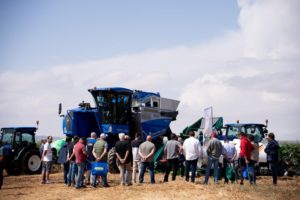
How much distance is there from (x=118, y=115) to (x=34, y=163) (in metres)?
4.98

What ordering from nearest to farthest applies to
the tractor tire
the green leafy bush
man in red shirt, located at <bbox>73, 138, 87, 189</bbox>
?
1. man in red shirt, located at <bbox>73, 138, 87, 189</bbox>
2. the tractor tire
3. the green leafy bush

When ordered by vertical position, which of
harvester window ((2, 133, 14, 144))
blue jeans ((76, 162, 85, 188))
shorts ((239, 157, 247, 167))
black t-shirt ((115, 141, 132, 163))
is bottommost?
blue jeans ((76, 162, 85, 188))

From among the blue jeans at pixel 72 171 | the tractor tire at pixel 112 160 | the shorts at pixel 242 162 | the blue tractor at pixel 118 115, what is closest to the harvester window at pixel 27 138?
the blue tractor at pixel 118 115

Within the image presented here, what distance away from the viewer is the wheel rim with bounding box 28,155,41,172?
1954cm

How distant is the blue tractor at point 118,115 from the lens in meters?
20.6

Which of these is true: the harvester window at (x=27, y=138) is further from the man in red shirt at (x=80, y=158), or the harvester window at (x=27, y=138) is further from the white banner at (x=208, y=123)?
the white banner at (x=208, y=123)

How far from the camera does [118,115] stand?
20766 millimetres

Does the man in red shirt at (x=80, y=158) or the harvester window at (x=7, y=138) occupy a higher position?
the harvester window at (x=7, y=138)

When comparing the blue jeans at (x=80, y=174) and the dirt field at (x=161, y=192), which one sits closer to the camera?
the dirt field at (x=161, y=192)

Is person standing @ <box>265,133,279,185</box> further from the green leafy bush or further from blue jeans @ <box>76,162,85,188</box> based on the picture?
blue jeans @ <box>76,162,85,188</box>

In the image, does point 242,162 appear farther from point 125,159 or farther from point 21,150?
point 21,150

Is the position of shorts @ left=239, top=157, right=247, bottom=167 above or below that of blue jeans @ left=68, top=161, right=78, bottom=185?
above

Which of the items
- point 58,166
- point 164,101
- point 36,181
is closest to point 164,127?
point 164,101

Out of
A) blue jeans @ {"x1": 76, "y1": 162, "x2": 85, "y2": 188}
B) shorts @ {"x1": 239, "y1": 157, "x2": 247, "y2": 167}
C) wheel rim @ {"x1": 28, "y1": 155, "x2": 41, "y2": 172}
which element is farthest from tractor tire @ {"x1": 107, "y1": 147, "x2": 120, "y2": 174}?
shorts @ {"x1": 239, "y1": 157, "x2": 247, "y2": 167}
